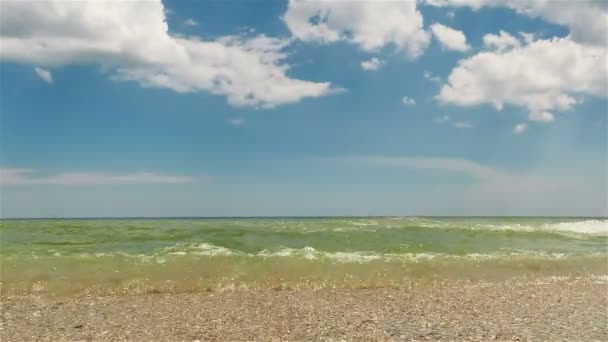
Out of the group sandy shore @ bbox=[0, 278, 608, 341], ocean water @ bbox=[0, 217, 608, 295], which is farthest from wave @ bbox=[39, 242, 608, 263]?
sandy shore @ bbox=[0, 278, 608, 341]

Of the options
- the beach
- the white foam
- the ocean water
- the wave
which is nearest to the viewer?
the beach

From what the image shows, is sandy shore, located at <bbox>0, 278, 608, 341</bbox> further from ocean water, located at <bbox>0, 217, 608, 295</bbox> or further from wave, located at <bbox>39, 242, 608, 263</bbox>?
wave, located at <bbox>39, 242, 608, 263</bbox>

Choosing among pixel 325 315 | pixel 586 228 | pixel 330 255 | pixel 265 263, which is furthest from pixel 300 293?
pixel 586 228

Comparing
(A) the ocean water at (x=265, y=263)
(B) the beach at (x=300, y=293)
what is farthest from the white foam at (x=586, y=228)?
(B) the beach at (x=300, y=293)

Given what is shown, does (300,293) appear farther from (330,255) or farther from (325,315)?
(330,255)

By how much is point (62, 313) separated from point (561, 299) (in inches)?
661

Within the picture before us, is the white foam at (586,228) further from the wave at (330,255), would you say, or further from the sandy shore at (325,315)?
the sandy shore at (325,315)

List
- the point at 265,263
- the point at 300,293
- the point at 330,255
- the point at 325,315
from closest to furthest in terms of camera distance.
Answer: the point at 325,315, the point at 300,293, the point at 265,263, the point at 330,255

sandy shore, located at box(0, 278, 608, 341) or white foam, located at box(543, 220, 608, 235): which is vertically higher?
white foam, located at box(543, 220, 608, 235)

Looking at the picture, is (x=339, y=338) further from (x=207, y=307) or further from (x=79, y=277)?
(x=79, y=277)

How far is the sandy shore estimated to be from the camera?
38.7 ft

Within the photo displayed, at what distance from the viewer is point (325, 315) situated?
13.7m

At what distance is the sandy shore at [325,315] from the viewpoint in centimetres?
1180

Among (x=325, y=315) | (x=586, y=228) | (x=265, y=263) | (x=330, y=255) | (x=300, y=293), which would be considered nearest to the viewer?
(x=325, y=315)
